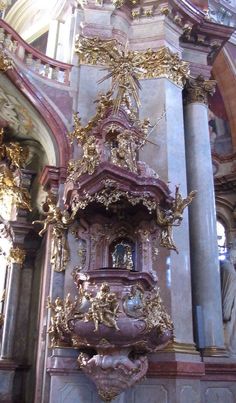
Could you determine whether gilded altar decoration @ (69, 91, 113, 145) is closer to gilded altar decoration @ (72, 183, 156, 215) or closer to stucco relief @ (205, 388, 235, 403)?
gilded altar decoration @ (72, 183, 156, 215)

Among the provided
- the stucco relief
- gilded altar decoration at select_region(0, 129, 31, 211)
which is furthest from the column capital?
the stucco relief

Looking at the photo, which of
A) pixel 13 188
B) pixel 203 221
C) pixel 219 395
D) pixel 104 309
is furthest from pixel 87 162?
pixel 219 395

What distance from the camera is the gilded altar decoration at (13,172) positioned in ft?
29.3

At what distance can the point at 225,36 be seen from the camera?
30.2 ft

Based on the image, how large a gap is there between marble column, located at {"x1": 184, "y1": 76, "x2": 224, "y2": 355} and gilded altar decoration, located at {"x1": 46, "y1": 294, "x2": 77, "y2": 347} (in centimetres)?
224

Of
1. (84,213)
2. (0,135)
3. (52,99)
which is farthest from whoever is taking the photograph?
(0,135)

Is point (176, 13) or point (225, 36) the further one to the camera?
point (225, 36)

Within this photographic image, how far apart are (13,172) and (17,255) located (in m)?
1.60

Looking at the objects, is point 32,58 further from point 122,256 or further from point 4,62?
point 122,256

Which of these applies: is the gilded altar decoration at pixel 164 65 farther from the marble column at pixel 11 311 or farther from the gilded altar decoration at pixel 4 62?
the marble column at pixel 11 311

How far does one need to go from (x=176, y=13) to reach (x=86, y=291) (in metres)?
5.47

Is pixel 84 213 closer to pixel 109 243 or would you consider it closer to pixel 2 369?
pixel 109 243

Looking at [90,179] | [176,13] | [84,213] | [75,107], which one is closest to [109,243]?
[84,213]

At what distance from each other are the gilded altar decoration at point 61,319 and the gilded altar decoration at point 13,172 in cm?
361
